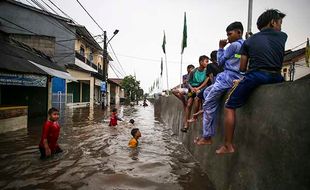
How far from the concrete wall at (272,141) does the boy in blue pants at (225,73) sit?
58 cm

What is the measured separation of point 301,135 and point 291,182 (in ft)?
1.47

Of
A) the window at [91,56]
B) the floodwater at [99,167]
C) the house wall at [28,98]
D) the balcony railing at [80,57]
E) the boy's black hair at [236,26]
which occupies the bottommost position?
the floodwater at [99,167]

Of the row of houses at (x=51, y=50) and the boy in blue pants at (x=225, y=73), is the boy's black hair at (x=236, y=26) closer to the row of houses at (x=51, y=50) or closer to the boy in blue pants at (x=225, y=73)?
the boy in blue pants at (x=225, y=73)

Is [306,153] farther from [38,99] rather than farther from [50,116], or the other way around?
[38,99]

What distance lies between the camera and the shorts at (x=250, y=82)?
327 cm

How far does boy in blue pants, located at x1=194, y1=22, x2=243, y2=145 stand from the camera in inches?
160

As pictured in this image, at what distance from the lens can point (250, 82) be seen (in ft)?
10.8

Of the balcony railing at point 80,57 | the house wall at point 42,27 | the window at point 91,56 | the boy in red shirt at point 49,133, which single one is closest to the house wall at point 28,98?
→ the house wall at point 42,27

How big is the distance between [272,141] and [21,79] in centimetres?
1122

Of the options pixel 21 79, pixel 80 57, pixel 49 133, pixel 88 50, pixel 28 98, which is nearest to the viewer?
pixel 49 133

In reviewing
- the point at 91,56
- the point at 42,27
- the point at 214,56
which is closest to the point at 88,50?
the point at 91,56

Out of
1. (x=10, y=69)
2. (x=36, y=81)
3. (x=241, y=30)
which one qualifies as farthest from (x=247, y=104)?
(x=36, y=81)

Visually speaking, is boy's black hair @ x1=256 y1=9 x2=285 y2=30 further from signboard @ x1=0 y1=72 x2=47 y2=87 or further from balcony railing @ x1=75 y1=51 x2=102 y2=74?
balcony railing @ x1=75 y1=51 x2=102 y2=74

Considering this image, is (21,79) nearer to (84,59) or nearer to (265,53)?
(265,53)
